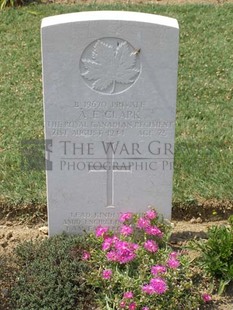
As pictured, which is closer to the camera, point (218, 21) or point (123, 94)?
Result: point (123, 94)

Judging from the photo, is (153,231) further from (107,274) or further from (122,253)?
(107,274)

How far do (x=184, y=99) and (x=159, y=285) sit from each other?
292cm

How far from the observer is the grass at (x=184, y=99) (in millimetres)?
5023

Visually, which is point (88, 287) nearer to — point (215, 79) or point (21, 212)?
point (21, 212)

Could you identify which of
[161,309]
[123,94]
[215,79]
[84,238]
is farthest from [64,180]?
[215,79]

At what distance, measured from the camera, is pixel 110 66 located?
3.99 m

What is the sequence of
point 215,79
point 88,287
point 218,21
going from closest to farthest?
1. point 88,287
2. point 215,79
3. point 218,21

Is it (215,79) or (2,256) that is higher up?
(215,79)

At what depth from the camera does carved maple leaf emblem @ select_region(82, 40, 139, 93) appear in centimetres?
392

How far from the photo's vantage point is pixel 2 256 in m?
4.37

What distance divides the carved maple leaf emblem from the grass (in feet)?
3.99

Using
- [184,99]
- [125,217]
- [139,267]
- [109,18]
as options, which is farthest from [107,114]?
[184,99]

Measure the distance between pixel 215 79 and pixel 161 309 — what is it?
3491mm

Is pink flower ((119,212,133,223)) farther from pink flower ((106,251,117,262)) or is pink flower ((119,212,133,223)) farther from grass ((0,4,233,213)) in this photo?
grass ((0,4,233,213))
